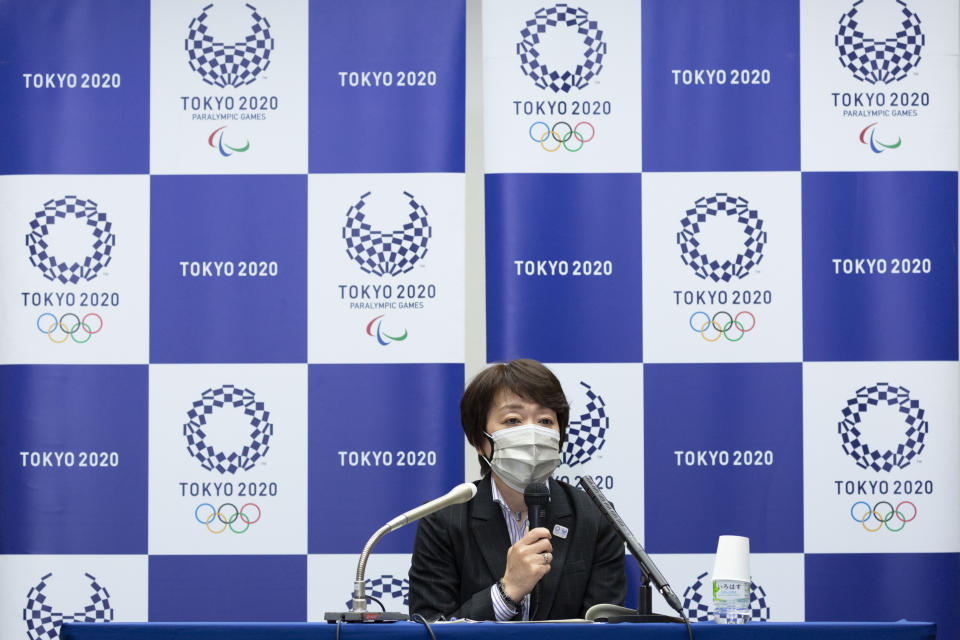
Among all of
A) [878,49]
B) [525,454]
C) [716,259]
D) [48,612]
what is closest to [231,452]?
[48,612]

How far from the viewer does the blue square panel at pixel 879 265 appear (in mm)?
2850

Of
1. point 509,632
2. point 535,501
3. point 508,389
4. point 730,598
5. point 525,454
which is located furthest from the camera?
point 508,389

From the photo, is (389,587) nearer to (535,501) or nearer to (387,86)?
(535,501)

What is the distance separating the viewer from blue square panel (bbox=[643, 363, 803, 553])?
111 inches

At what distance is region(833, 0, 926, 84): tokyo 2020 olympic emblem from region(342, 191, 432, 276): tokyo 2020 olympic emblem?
1.44 m

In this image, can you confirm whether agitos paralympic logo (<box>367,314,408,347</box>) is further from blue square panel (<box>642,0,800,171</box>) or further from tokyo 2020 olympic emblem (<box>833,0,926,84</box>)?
tokyo 2020 olympic emblem (<box>833,0,926,84</box>)

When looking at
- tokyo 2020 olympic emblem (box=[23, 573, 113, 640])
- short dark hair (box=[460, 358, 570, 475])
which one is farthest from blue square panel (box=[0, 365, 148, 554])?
short dark hair (box=[460, 358, 570, 475])

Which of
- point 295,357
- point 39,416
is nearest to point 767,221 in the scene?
point 295,357

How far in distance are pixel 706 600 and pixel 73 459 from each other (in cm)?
203

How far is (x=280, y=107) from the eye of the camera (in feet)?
9.54

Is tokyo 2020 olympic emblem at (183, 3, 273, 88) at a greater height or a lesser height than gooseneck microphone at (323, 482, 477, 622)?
greater

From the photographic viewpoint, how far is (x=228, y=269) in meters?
Answer: 2.89

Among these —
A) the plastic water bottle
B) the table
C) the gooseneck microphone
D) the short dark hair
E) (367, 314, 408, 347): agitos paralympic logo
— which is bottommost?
the plastic water bottle

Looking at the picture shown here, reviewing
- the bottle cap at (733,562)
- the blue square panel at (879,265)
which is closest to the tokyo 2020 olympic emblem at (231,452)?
the bottle cap at (733,562)
